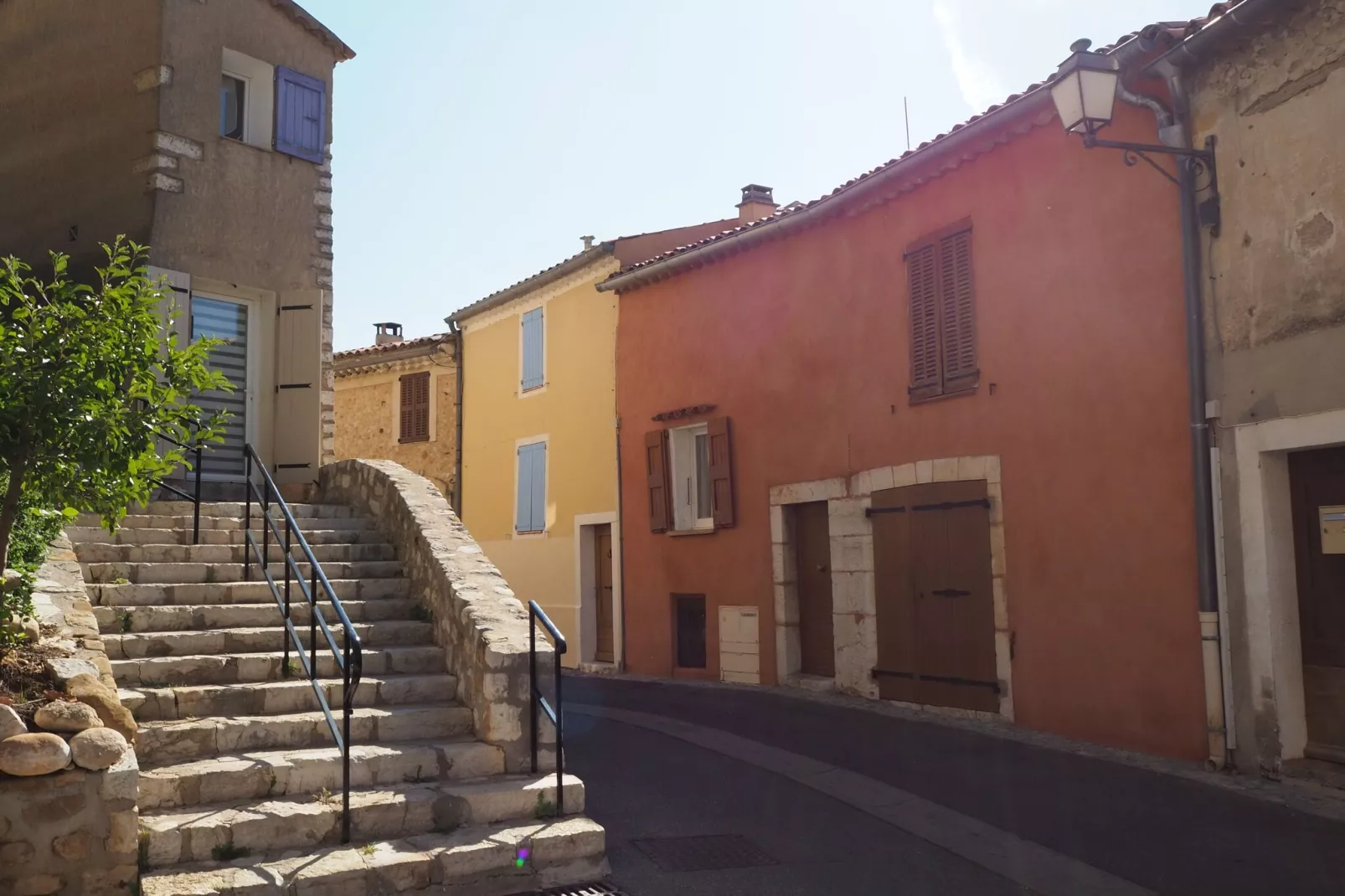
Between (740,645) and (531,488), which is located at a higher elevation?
(531,488)

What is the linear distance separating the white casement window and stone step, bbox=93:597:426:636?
6.78 metres

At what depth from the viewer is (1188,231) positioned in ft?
26.1

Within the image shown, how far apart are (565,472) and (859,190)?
23.9 ft

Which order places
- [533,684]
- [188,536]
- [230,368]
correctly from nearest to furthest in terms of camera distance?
1. [533,684]
2. [188,536]
3. [230,368]

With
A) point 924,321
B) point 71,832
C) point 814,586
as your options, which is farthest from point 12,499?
point 814,586

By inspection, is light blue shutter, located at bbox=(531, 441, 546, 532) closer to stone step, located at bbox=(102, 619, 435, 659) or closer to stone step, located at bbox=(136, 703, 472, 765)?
stone step, located at bbox=(102, 619, 435, 659)

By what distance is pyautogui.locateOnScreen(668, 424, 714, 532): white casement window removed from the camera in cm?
1436

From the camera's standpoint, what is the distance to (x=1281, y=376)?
7.27 m

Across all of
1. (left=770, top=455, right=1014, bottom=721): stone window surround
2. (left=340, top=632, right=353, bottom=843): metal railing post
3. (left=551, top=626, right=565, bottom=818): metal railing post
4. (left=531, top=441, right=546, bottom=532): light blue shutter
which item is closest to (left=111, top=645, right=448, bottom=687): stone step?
(left=340, top=632, right=353, bottom=843): metal railing post

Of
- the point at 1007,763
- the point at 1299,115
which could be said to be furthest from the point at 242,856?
the point at 1299,115

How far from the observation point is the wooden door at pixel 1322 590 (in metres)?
7.12

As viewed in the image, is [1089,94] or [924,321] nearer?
[1089,94]

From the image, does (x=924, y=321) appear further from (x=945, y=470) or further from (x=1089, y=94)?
(x=1089, y=94)

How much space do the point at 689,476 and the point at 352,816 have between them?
9429 millimetres
